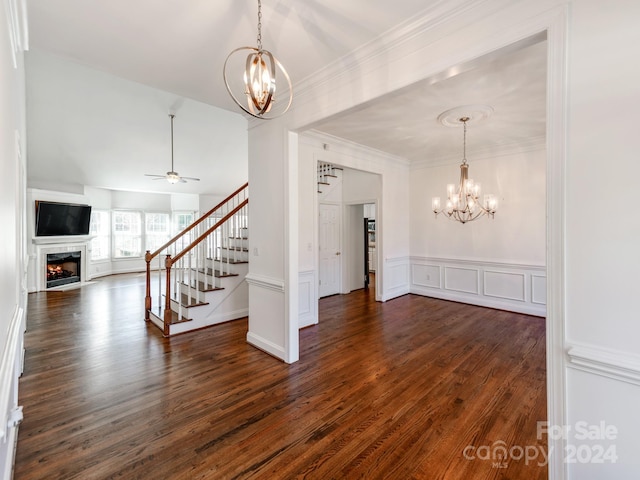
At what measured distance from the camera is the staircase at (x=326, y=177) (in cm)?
628

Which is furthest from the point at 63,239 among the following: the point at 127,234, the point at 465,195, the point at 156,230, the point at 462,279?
the point at 462,279

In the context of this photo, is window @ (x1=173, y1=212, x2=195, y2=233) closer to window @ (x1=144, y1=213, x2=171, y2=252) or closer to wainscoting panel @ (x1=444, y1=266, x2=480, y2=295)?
window @ (x1=144, y1=213, x2=171, y2=252)

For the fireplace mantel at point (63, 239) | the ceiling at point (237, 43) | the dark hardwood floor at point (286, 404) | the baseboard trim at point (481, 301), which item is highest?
the ceiling at point (237, 43)

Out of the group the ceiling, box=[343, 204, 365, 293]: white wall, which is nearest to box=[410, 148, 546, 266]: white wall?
box=[343, 204, 365, 293]: white wall

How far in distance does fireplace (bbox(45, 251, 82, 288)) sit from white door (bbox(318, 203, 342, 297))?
21.6ft

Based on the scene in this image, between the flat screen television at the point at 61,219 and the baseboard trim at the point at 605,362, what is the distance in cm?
937

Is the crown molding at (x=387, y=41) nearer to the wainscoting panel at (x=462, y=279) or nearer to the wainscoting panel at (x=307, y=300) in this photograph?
the wainscoting panel at (x=307, y=300)

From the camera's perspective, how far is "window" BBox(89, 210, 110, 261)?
28.6ft

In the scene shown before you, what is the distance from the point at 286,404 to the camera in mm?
2408

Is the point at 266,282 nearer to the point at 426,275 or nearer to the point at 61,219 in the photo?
the point at 426,275

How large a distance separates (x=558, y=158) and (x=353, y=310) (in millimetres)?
4146

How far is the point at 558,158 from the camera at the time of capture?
142cm

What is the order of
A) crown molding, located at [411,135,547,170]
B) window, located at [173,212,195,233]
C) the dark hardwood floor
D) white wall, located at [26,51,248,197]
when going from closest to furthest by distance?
the dark hardwood floor → crown molding, located at [411,135,547,170] → white wall, located at [26,51,248,197] → window, located at [173,212,195,233]

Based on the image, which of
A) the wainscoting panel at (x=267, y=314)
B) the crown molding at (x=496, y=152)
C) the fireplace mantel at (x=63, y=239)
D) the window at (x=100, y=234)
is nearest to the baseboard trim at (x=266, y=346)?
the wainscoting panel at (x=267, y=314)
